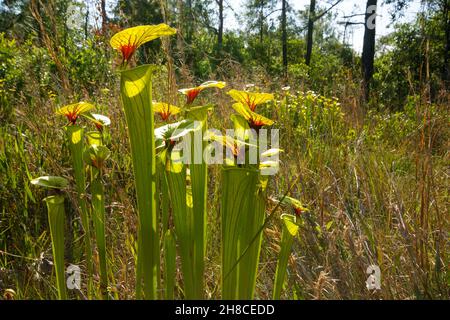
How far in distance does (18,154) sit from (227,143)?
1.44m

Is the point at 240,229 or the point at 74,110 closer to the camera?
the point at 240,229

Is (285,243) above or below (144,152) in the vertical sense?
below

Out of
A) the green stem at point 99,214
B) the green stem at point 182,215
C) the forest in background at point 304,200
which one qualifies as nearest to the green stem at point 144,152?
the green stem at point 182,215

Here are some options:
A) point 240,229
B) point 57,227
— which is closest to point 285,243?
point 240,229

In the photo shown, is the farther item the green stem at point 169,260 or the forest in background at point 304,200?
the forest in background at point 304,200

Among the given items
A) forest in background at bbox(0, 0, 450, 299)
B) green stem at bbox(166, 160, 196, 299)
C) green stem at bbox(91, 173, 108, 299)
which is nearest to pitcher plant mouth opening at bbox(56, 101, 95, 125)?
green stem at bbox(91, 173, 108, 299)

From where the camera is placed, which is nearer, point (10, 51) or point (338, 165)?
point (338, 165)

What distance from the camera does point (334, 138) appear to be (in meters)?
2.41

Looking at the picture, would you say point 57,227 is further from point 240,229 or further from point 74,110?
point 240,229

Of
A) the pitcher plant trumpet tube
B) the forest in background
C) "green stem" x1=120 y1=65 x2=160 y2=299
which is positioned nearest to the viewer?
"green stem" x1=120 y1=65 x2=160 y2=299

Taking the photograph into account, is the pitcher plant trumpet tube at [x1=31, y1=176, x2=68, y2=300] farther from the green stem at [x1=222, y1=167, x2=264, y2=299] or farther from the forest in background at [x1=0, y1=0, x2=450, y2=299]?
the green stem at [x1=222, y1=167, x2=264, y2=299]

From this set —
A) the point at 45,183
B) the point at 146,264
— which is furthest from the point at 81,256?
the point at 146,264

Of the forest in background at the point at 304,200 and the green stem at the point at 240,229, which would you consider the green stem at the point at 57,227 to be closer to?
the forest in background at the point at 304,200
